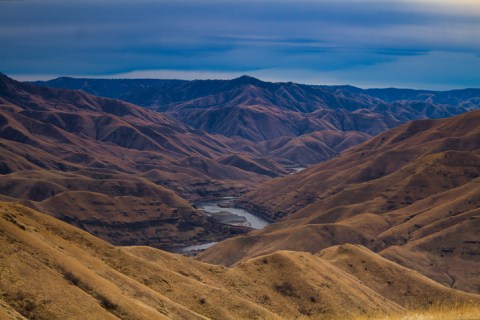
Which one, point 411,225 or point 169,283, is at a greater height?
point 169,283

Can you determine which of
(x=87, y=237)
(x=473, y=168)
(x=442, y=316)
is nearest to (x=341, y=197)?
(x=473, y=168)

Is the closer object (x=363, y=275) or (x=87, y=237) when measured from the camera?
(x=87, y=237)

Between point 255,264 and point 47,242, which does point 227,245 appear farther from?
point 47,242

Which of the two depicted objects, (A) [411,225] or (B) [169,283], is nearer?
(B) [169,283]

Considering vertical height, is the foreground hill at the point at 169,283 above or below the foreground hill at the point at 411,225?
above

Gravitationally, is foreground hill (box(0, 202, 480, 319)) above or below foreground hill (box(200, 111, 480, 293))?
above

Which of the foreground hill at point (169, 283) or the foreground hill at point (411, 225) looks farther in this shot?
the foreground hill at point (411, 225)

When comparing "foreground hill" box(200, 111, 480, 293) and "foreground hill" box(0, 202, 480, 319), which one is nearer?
"foreground hill" box(0, 202, 480, 319)

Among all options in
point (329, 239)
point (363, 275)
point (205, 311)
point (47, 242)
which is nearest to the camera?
point (47, 242)
